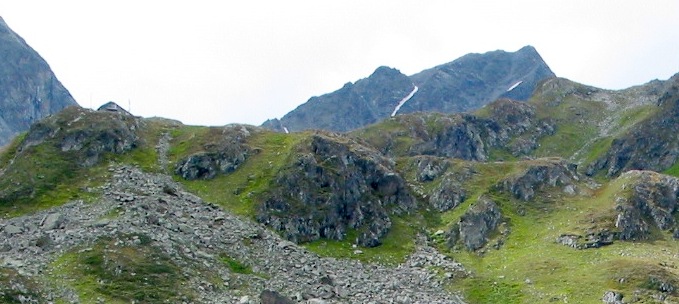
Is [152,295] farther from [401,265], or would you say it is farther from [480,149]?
[480,149]

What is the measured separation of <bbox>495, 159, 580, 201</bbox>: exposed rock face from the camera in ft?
339

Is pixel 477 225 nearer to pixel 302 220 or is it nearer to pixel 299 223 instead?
pixel 302 220

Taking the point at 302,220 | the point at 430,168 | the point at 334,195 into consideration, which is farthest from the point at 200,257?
the point at 430,168

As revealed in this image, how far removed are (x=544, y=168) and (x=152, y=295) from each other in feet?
240

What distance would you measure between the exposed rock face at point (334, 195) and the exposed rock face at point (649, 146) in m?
95.2

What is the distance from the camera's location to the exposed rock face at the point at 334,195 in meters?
86.9

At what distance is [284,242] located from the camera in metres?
79.9

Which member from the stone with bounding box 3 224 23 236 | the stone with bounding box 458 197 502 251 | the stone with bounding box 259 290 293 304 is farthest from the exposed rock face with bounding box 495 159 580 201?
the stone with bounding box 3 224 23 236

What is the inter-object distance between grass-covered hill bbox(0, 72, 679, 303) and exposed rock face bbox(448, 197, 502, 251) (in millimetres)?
242

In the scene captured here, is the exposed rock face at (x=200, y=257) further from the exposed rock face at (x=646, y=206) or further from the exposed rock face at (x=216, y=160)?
the exposed rock face at (x=646, y=206)

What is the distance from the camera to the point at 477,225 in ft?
303

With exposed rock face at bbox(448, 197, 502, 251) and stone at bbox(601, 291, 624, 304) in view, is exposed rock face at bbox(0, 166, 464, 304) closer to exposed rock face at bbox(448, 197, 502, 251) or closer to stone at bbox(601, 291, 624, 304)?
exposed rock face at bbox(448, 197, 502, 251)

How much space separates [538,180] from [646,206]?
17230 mm

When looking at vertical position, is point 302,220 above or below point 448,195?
below
